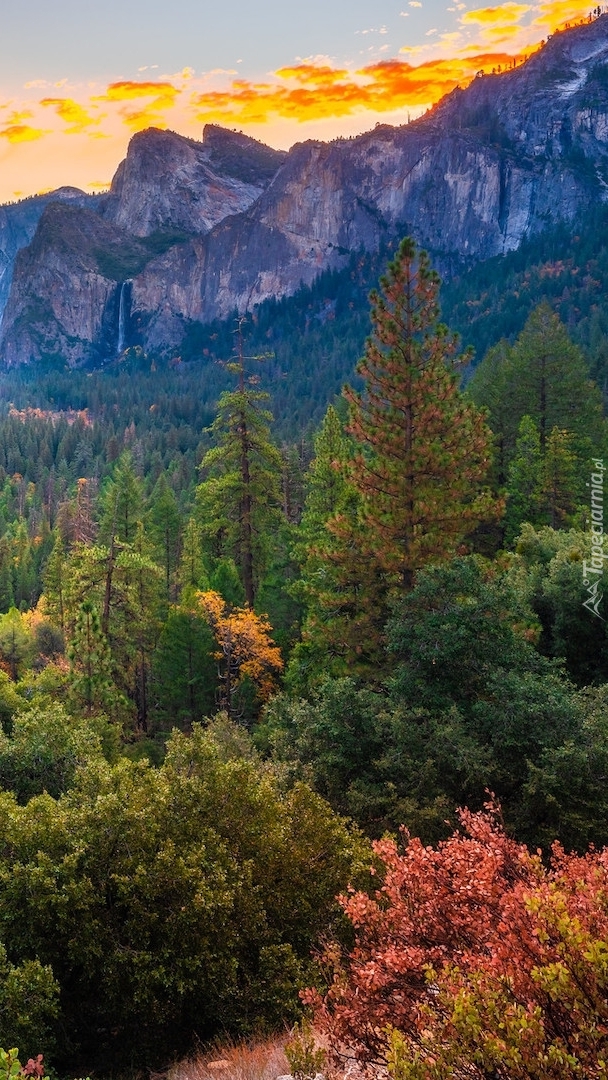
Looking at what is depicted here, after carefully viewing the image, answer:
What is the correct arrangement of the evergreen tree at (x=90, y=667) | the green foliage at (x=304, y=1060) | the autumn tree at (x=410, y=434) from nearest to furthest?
the green foliage at (x=304, y=1060), the autumn tree at (x=410, y=434), the evergreen tree at (x=90, y=667)

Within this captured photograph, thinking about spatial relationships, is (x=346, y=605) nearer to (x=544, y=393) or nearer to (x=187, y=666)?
(x=187, y=666)

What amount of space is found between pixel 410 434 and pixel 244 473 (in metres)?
11.2

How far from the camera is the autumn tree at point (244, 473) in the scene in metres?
28.2

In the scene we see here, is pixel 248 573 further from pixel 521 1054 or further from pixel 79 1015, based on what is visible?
pixel 521 1054

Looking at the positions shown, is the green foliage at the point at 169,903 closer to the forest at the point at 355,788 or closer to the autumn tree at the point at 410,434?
the forest at the point at 355,788

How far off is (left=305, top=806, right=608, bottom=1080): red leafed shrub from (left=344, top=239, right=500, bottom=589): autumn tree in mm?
12635

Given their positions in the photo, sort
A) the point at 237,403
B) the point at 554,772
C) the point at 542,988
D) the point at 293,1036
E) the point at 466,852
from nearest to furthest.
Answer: the point at 542,988 → the point at 466,852 → the point at 293,1036 → the point at 554,772 → the point at 237,403

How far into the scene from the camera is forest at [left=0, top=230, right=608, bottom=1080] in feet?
16.0

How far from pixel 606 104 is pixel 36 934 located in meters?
226

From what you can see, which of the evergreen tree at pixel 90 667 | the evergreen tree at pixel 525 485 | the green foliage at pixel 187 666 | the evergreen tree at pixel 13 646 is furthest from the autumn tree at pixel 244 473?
the evergreen tree at pixel 13 646

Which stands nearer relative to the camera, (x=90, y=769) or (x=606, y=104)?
(x=90, y=769)

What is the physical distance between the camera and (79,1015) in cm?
800

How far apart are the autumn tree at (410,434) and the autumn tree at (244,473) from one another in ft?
29.4

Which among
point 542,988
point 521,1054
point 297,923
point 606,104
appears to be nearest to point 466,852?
point 542,988
